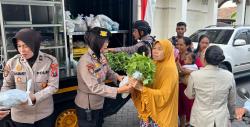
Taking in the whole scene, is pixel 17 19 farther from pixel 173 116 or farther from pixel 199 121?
pixel 199 121

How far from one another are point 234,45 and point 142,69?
16.8ft

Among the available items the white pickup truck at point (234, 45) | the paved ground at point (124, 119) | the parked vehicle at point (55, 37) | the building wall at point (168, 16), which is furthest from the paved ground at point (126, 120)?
the building wall at point (168, 16)

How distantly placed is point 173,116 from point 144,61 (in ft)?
2.30

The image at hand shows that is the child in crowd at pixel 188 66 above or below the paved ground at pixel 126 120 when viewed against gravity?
above

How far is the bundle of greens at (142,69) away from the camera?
2.26 metres

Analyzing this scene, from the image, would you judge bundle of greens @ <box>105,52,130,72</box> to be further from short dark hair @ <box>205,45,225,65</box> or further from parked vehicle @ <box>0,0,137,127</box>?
short dark hair @ <box>205,45,225,65</box>

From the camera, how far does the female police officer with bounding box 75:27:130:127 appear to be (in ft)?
7.86

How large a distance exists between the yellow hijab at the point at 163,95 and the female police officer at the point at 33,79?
2.81ft

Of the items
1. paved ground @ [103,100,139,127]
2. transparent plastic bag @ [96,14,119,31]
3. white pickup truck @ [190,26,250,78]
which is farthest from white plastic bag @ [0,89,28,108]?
white pickup truck @ [190,26,250,78]

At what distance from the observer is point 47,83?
2.27m

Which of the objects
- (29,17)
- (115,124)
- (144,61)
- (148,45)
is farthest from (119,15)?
(144,61)

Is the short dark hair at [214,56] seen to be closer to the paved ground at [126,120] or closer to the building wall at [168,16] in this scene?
the paved ground at [126,120]

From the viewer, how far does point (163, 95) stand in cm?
239

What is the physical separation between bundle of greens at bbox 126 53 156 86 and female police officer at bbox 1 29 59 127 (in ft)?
2.32
